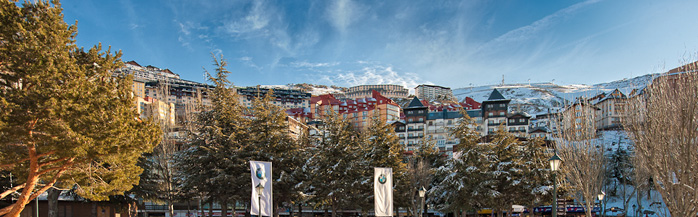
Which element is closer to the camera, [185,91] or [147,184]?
[147,184]

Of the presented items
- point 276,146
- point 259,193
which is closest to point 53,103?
point 259,193

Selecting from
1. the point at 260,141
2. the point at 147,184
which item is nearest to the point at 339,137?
the point at 260,141

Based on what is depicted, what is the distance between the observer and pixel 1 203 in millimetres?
34156

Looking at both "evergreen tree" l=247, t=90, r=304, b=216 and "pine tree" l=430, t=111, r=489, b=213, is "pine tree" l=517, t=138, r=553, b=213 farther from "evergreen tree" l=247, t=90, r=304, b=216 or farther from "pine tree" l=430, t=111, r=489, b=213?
"evergreen tree" l=247, t=90, r=304, b=216

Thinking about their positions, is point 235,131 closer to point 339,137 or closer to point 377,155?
point 339,137

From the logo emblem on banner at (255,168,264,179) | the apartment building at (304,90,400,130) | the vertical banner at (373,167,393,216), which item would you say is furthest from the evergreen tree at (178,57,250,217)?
the apartment building at (304,90,400,130)

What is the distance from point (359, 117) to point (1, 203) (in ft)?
273

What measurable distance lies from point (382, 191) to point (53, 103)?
44.6ft

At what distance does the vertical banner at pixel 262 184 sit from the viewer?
16.9 meters

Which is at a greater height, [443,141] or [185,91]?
[185,91]

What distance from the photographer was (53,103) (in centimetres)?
1119

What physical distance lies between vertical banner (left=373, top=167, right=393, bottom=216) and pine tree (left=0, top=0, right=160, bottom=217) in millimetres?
10330

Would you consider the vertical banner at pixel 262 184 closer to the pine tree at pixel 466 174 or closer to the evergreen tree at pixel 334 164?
the evergreen tree at pixel 334 164

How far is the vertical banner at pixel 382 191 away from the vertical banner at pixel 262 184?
513cm
